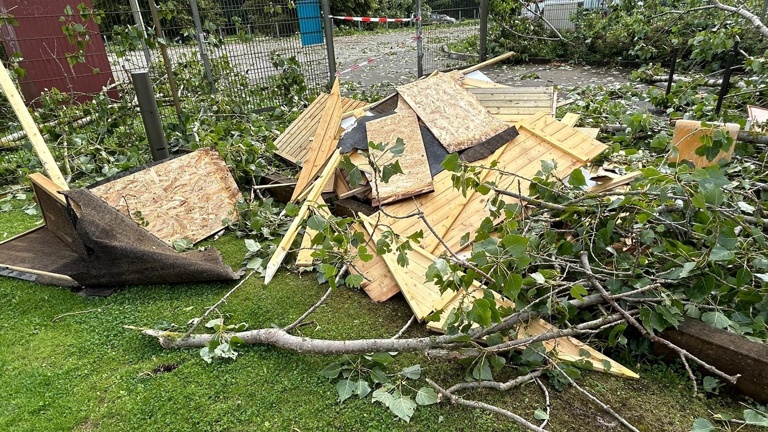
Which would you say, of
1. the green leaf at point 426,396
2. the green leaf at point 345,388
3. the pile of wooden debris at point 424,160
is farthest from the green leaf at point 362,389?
the pile of wooden debris at point 424,160

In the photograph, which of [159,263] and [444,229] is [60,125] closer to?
[159,263]

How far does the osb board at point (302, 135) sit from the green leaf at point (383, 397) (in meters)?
2.97

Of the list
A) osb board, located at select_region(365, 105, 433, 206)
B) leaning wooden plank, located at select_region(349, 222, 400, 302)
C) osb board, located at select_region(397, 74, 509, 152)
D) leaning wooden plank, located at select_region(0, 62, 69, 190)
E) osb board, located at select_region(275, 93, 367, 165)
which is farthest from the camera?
osb board, located at select_region(275, 93, 367, 165)

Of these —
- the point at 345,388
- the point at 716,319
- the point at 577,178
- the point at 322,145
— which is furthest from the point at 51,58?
the point at 716,319

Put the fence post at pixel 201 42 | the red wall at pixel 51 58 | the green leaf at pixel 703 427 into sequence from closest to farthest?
the green leaf at pixel 703 427, the red wall at pixel 51 58, the fence post at pixel 201 42

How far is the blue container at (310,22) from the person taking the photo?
7121 millimetres

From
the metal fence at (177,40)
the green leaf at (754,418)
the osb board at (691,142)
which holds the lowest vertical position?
the green leaf at (754,418)

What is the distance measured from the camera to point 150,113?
13.8ft

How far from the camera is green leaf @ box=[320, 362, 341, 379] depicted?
2.34 m

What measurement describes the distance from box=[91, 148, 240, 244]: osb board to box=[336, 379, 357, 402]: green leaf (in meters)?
2.21

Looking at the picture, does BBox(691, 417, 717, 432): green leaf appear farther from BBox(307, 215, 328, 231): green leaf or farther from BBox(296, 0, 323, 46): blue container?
BBox(296, 0, 323, 46): blue container

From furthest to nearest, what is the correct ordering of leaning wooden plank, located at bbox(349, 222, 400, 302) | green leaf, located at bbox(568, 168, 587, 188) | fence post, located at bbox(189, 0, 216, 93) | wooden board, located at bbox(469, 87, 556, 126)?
fence post, located at bbox(189, 0, 216, 93), wooden board, located at bbox(469, 87, 556, 126), leaning wooden plank, located at bbox(349, 222, 400, 302), green leaf, located at bbox(568, 168, 587, 188)

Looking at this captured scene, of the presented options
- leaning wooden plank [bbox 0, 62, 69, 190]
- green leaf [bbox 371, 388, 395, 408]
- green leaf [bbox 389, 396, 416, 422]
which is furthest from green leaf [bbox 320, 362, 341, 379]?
leaning wooden plank [bbox 0, 62, 69, 190]

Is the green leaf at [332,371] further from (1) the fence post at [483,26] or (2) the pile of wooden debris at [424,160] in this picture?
(1) the fence post at [483,26]
